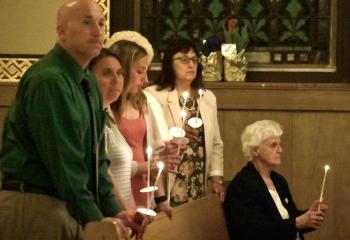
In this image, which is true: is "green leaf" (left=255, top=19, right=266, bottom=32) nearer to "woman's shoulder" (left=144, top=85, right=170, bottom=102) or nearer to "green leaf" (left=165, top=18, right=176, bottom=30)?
"green leaf" (left=165, top=18, right=176, bottom=30)

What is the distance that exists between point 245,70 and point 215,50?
280 mm

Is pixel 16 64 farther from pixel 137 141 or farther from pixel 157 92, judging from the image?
pixel 137 141

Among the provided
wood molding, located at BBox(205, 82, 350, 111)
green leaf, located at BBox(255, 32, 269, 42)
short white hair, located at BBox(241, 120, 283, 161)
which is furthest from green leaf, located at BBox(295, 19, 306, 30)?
short white hair, located at BBox(241, 120, 283, 161)

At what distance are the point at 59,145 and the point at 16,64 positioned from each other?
3.32 m

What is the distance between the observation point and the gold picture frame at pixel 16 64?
18.0 feet

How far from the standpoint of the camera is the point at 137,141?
3.51 m

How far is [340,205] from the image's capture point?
5441mm

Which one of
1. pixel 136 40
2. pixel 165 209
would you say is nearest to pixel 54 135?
pixel 165 209

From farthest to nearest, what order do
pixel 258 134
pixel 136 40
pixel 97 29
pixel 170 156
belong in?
pixel 258 134, pixel 136 40, pixel 170 156, pixel 97 29

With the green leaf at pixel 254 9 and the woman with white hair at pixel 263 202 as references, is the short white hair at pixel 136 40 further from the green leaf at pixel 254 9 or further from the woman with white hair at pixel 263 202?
the green leaf at pixel 254 9

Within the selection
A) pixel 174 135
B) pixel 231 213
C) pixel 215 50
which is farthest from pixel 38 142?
pixel 215 50

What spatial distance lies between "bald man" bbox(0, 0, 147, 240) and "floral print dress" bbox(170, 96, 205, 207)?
185 centimetres

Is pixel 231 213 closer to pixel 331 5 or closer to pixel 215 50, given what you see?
pixel 215 50

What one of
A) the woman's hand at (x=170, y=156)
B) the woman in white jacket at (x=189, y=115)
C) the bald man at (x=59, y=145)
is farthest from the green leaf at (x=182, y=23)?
the bald man at (x=59, y=145)
